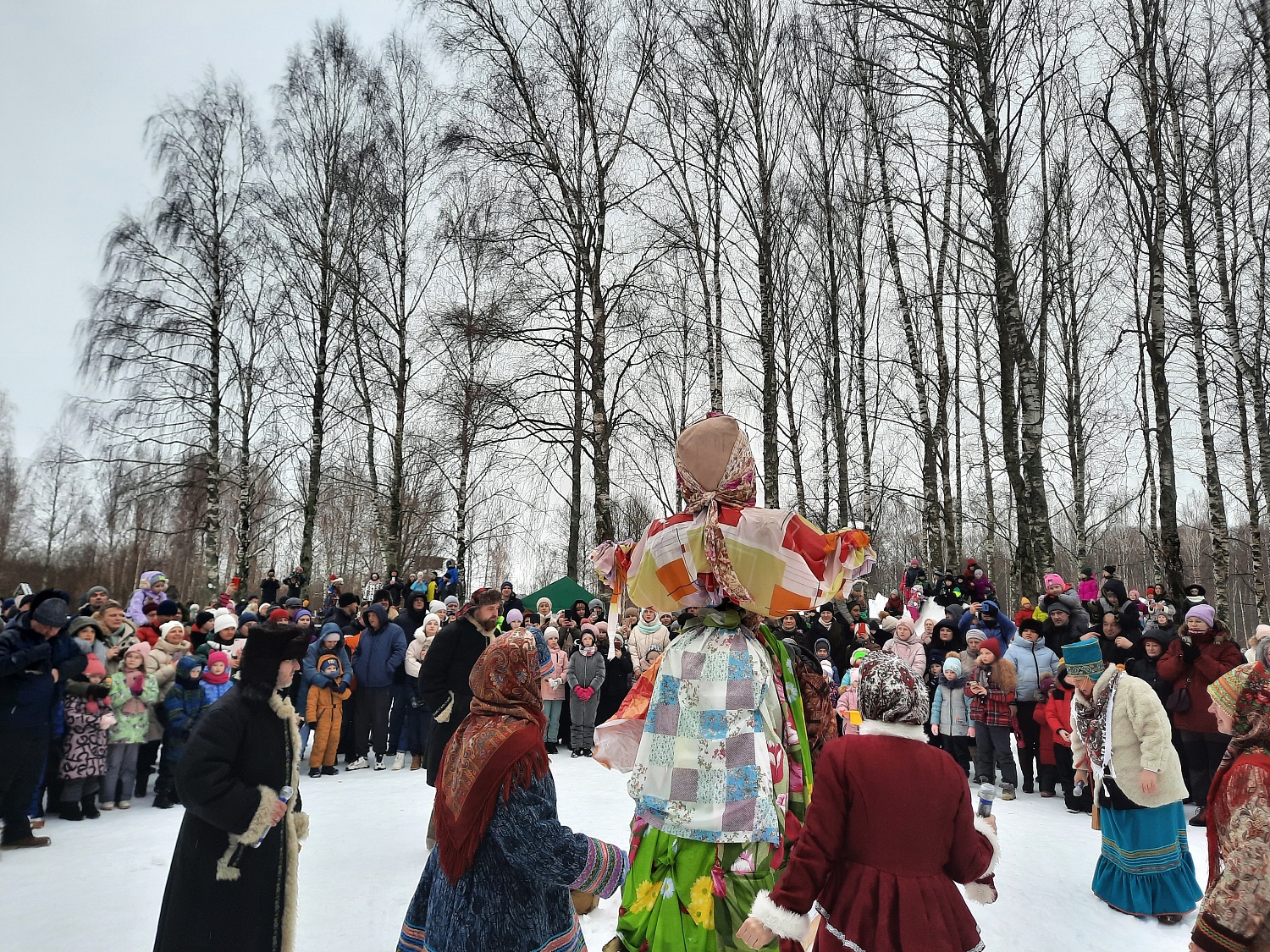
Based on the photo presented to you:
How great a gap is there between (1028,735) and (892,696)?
7471 mm

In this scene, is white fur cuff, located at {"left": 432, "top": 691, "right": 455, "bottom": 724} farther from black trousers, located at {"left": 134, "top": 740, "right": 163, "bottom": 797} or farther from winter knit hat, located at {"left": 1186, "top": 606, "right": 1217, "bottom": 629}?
winter knit hat, located at {"left": 1186, "top": 606, "right": 1217, "bottom": 629}

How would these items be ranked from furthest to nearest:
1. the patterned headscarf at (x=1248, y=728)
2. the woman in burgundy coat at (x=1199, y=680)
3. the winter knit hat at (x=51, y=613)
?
the woman in burgundy coat at (x=1199, y=680)
the winter knit hat at (x=51, y=613)
the patterned headscarf at (x=1248, y=728)

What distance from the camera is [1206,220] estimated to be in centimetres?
1555

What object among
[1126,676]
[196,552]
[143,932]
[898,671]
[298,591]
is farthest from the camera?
[196,552]

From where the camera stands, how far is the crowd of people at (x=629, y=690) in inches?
188

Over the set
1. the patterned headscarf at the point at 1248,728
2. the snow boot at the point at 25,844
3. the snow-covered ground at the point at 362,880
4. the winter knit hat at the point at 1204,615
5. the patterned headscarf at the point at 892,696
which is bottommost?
the snow-covered ground at the point at 362,880

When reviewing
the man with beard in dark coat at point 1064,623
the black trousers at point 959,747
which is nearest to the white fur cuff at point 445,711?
the black trousers at point 959,747

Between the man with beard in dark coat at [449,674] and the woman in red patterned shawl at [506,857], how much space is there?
8.11 ft

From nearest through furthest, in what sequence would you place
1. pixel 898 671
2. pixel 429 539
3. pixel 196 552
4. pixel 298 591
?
pixel 898 671 < pixel 298 591 < pixel 429 539 < pixel 196 552

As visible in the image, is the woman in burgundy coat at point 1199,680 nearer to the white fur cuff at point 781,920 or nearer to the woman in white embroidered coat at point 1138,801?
the woman in white embroidered coat at point 1138,801

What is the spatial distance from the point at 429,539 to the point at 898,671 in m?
30.7

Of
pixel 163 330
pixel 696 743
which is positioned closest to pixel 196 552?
pixel 163 330

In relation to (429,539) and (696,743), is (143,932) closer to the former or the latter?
(696,743)

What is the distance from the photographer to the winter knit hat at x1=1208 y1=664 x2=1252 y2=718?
10.6 ft
